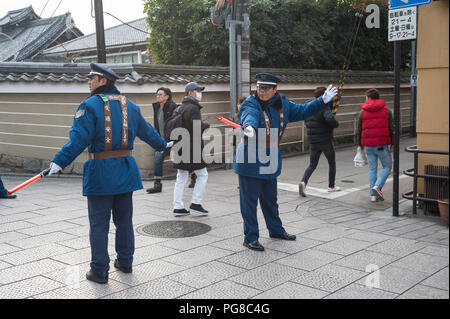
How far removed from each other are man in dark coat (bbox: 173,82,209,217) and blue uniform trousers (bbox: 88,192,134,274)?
7.22 ft

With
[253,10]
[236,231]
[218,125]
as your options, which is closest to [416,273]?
[236,231]

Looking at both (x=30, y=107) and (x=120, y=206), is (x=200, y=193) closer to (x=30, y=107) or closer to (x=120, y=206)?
(x=120, y=206)

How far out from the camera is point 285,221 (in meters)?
6.53

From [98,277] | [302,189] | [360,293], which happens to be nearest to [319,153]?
[302,189]

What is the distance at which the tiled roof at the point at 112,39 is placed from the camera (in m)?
27.2

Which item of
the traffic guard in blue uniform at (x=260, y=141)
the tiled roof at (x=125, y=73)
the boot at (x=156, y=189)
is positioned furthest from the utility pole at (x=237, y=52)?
the traffic guard in blue uniform at (x=260, y=141)

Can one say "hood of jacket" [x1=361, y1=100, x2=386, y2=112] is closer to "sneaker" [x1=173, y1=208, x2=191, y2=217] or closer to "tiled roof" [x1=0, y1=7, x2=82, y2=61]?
"sneaker" [x1=173, y1=208, x2=191, y2=217]

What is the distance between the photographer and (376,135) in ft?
24.7

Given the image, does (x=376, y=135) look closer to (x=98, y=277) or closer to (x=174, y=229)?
(x=174, y=229)

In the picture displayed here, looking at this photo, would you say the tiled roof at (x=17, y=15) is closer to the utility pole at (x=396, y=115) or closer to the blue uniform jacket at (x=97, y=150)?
the utility pole at (x=396, y=115)

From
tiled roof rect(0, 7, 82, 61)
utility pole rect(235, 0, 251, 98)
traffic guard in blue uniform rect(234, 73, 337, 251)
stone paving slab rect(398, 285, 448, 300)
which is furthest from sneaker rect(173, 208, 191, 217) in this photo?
tiled roof rect(0, 7, 82, 61)

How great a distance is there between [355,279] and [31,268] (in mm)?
3010

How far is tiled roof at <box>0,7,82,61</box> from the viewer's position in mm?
29061

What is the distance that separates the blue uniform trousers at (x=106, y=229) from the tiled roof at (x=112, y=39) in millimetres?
22709
